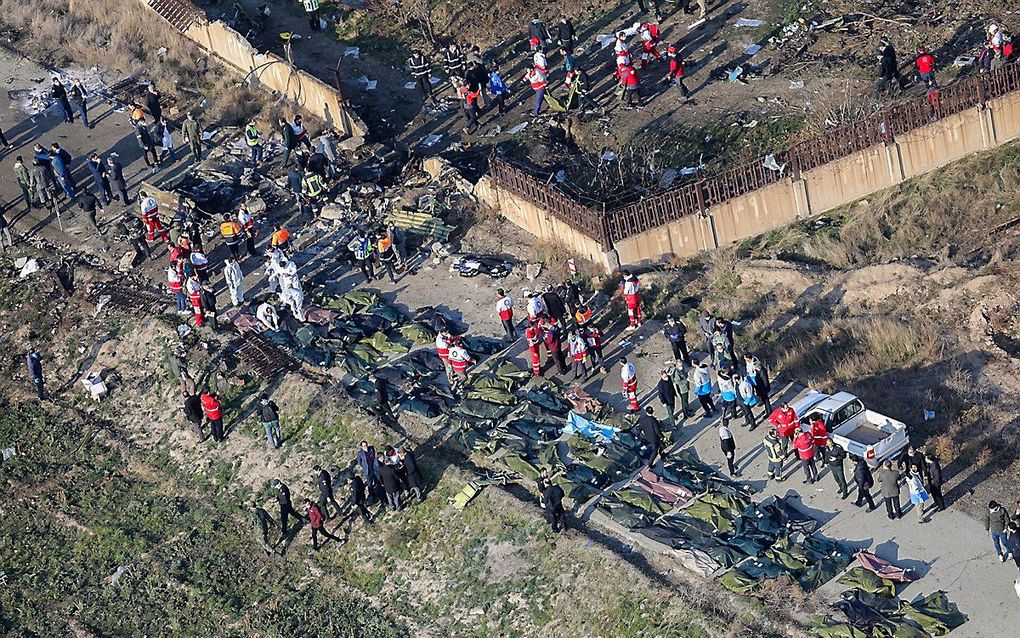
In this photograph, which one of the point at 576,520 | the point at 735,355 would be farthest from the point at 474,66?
the point at 576,520

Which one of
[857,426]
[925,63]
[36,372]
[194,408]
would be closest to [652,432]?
[857,426]

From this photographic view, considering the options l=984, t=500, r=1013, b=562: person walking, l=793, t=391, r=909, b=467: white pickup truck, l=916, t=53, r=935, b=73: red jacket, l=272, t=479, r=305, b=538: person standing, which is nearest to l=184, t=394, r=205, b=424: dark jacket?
l=272, t=479, r=305, b=538: person standing

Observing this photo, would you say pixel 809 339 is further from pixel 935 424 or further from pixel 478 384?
pixel 478 384

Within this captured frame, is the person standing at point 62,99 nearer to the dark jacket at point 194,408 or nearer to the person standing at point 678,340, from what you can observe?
the dark jacket at point 194,408

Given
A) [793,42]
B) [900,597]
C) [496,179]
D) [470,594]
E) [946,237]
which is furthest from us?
[793,42]

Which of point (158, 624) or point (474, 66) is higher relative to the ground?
point (474, 66)

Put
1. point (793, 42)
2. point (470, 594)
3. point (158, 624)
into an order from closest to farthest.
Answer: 1. point (470, 594)
2. point (158, 624)
3. point (793, 42)

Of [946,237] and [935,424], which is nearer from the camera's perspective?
[935,424]

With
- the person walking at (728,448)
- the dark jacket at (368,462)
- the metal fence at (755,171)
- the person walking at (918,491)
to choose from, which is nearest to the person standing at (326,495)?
the dark jacket at (368,462)
